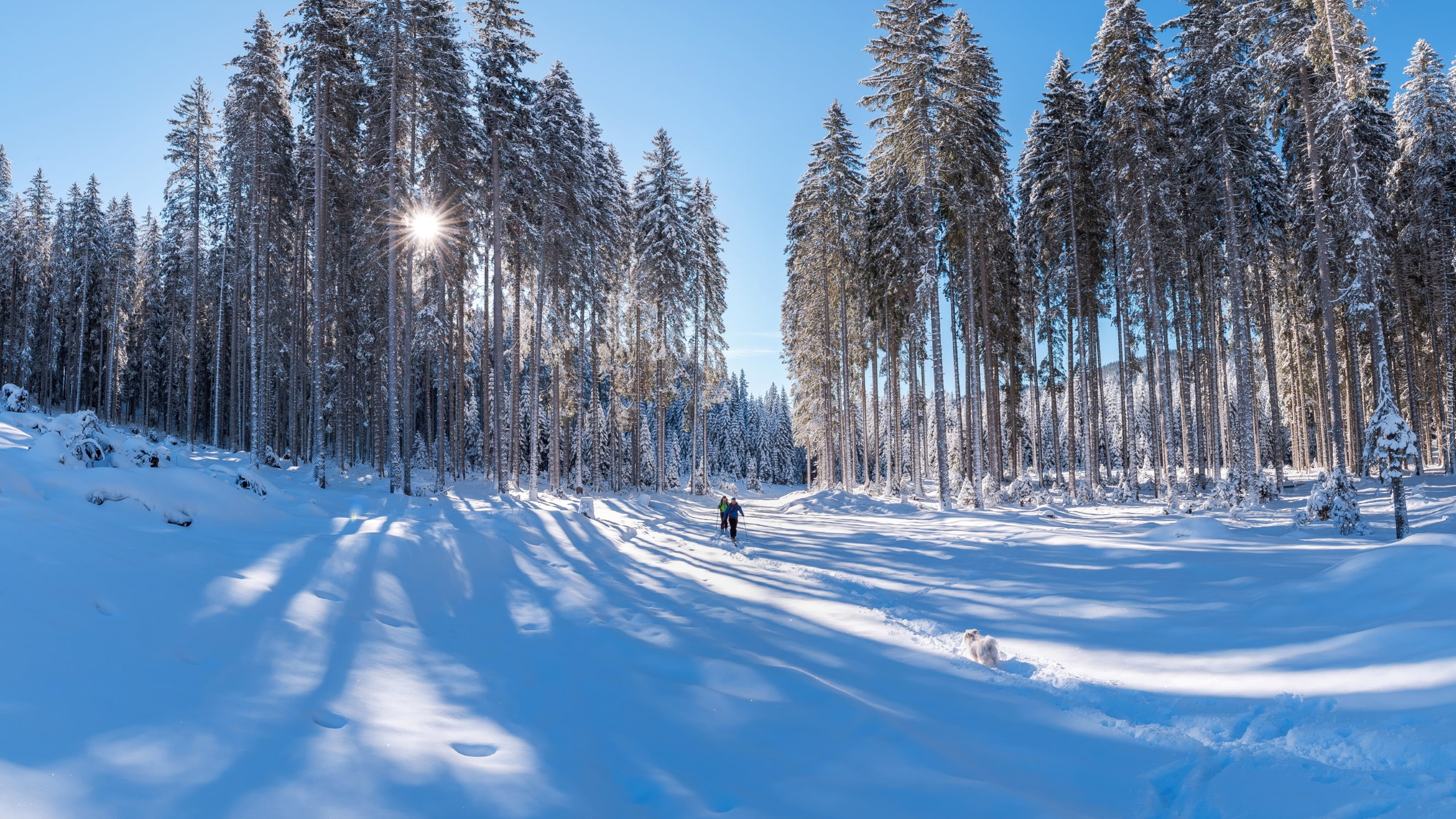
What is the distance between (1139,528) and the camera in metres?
16.0

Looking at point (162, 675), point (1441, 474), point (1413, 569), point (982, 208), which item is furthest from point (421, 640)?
point (1441, 474)

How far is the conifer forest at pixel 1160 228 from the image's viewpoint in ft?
57.6

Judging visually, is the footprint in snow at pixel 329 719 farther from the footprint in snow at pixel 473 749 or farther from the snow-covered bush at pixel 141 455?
the snow-covered bush at pixel 141 455

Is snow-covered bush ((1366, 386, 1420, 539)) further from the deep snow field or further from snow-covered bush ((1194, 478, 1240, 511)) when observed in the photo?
the deep snow field

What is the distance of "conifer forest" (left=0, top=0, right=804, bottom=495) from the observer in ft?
64.6

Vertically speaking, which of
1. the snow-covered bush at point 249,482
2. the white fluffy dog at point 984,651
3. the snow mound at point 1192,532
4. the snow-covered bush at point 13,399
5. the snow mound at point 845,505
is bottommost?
the snow mound at point 845,505

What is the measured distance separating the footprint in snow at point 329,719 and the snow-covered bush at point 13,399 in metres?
17.5

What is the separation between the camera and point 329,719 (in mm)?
4082

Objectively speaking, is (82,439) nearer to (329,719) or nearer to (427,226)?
(329,719)

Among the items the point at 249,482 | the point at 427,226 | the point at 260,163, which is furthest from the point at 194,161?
the point at 249,482

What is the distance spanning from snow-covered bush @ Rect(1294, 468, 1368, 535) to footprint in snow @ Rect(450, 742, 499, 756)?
1886 centimetres

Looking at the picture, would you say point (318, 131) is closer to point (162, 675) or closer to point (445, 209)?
point (445, 209)

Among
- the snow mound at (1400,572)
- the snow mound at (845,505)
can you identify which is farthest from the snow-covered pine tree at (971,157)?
the snow mound at (1400,572)

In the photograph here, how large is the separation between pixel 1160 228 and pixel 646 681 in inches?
993
